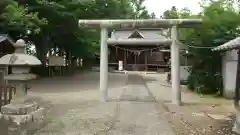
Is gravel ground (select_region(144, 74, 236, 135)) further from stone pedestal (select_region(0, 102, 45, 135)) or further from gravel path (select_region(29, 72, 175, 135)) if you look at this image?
stone pedestal (select_region(0, 102, 45, 135))

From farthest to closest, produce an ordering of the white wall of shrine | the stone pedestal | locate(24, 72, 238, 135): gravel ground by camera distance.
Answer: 1. the white wall of shrine
2. locate(24, 72, 238, 135): gravel ground
3. the stone pedestal

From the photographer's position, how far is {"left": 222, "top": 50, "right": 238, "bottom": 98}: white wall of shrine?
1371 cm

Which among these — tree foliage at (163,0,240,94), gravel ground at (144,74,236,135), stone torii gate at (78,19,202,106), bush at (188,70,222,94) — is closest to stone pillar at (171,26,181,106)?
stone torii gate at (78,19,202,106)

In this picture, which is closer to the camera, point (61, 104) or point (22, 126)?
point (22, 126)

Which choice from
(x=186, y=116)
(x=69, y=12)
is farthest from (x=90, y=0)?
(x=186, y=116)

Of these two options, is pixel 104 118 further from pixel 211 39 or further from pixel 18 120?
pixel 211 39

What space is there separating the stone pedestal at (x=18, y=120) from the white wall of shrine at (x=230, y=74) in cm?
949

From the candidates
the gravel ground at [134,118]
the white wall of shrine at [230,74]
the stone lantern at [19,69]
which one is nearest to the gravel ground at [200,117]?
the gravel ground at [134,118]

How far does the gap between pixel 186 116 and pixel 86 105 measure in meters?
3.81

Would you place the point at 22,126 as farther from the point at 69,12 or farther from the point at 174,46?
the point at 69,12

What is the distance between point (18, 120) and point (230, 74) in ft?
33.7

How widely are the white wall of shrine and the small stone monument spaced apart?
9292 mm

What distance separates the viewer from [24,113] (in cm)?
737

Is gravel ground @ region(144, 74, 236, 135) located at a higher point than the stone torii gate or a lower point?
lower
